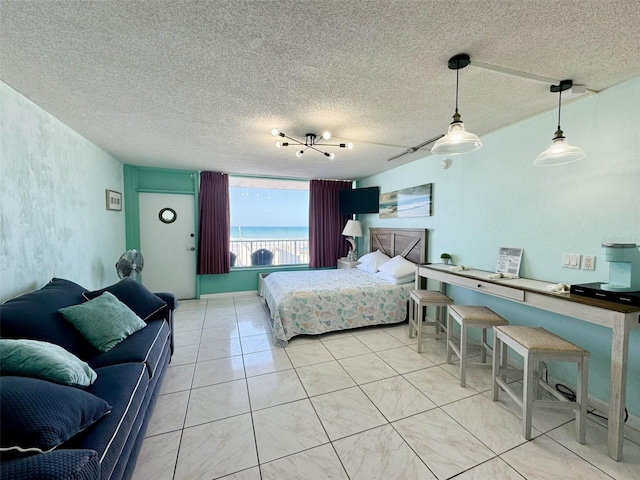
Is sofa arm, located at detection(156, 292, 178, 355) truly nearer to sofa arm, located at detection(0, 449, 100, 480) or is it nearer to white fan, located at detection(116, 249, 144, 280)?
white fan, located at detection(116, 249, 144, 280)

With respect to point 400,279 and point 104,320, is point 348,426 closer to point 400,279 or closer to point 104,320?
point 104,320

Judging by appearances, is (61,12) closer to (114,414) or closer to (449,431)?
(114,414)

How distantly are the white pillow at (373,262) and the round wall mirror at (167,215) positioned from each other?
3570 mm

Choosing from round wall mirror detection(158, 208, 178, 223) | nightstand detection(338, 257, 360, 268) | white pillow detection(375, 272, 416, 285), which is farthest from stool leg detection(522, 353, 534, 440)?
round wall mirror detection(158, 208, 178, 223)

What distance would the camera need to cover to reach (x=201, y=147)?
326 centimetres

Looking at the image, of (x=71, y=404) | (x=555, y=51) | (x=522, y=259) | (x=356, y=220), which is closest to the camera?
(x=71, y=404)

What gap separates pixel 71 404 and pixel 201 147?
9.74ft

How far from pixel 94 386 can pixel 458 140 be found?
259 cm

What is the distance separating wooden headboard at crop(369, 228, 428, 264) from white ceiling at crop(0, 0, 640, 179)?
1653mm

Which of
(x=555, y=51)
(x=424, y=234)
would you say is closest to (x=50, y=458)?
(x=555, y=51)

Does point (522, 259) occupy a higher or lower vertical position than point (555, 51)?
lower

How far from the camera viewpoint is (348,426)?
174cm

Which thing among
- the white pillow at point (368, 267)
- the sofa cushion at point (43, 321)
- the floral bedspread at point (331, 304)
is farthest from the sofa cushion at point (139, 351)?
the white pillow at point (368, 267)

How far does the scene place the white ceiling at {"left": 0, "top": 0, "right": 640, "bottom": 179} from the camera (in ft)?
3.94
